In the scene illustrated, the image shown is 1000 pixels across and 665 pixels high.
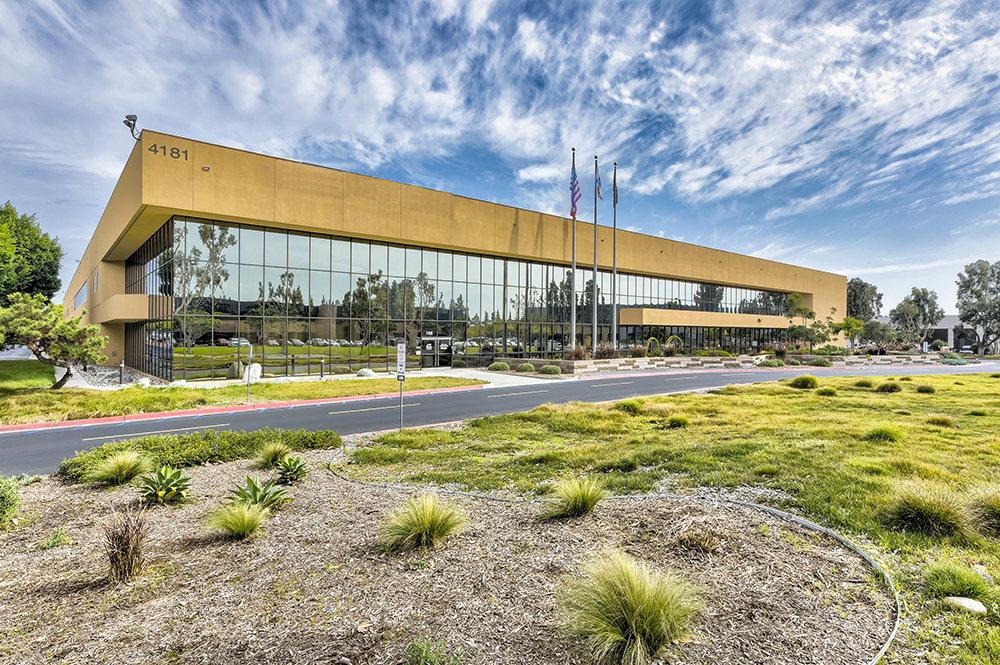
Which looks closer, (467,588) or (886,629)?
(886,629)

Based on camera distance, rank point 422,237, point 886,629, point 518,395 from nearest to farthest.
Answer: point 886,629, point 518,395, point 422,237

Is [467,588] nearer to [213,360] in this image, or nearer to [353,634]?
[353,634]

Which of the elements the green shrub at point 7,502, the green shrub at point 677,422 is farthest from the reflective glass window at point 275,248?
the green shrub at point 677,422

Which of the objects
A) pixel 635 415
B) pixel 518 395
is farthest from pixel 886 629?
pixel 518 395

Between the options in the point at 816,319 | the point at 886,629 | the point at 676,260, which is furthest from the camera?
the point at 816,319

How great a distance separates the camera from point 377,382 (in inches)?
926

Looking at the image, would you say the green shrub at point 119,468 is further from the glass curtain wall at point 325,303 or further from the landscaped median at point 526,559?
the glass curtain wall at point 325,303

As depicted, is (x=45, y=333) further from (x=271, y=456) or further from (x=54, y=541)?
(x=54, y=541)

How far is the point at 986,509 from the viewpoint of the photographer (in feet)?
16.3

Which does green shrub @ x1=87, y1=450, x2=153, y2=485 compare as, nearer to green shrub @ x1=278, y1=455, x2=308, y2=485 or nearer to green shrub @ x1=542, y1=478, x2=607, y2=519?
green shrub @ x1=278, y1=455, x2=308, y2=485

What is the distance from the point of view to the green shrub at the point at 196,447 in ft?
25.8

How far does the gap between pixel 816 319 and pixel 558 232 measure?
162 ft

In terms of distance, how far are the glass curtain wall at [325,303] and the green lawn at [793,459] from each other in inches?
539

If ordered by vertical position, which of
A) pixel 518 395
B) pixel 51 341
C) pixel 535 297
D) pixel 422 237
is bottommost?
pixel 518 395
